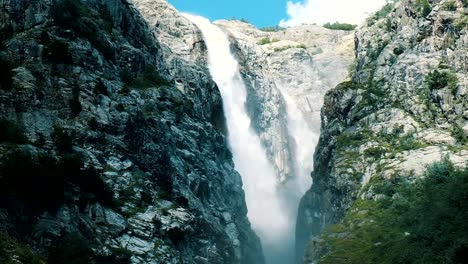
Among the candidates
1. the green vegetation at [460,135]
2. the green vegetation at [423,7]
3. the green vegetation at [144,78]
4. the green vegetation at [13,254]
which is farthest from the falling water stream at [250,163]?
the green vegetation at [13,254]

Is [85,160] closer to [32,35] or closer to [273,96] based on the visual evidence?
[32,35]

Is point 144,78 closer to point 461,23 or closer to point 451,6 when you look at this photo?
point 461,23

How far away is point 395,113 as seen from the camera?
93125mm

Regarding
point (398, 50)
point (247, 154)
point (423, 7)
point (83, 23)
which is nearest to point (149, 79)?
point (83, 23)

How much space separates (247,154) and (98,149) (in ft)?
328

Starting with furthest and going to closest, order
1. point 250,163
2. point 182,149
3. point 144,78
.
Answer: point 250,163 < point 144,78 < point 182,149

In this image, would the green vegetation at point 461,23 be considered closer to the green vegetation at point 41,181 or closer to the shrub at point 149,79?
the shrub at point 149,79

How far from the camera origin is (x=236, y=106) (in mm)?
158125

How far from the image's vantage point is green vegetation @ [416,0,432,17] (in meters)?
103

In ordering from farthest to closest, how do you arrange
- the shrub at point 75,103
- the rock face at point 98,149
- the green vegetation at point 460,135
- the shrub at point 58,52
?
the green vegetation at point 460,135, the shrub at point 58,52, the shrub at point 75,103, the rock face at point 98,149

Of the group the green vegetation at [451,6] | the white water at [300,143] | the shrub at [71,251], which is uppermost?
the white water at [300,143]

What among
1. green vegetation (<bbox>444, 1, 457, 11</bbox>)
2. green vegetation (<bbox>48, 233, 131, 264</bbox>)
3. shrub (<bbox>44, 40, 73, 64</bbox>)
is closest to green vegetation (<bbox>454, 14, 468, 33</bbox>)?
green vegetation (<bbox>444, 1, 457, 11</bbox>)

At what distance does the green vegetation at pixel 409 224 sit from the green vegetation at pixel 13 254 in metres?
30.9

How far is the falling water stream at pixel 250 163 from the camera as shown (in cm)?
14938
